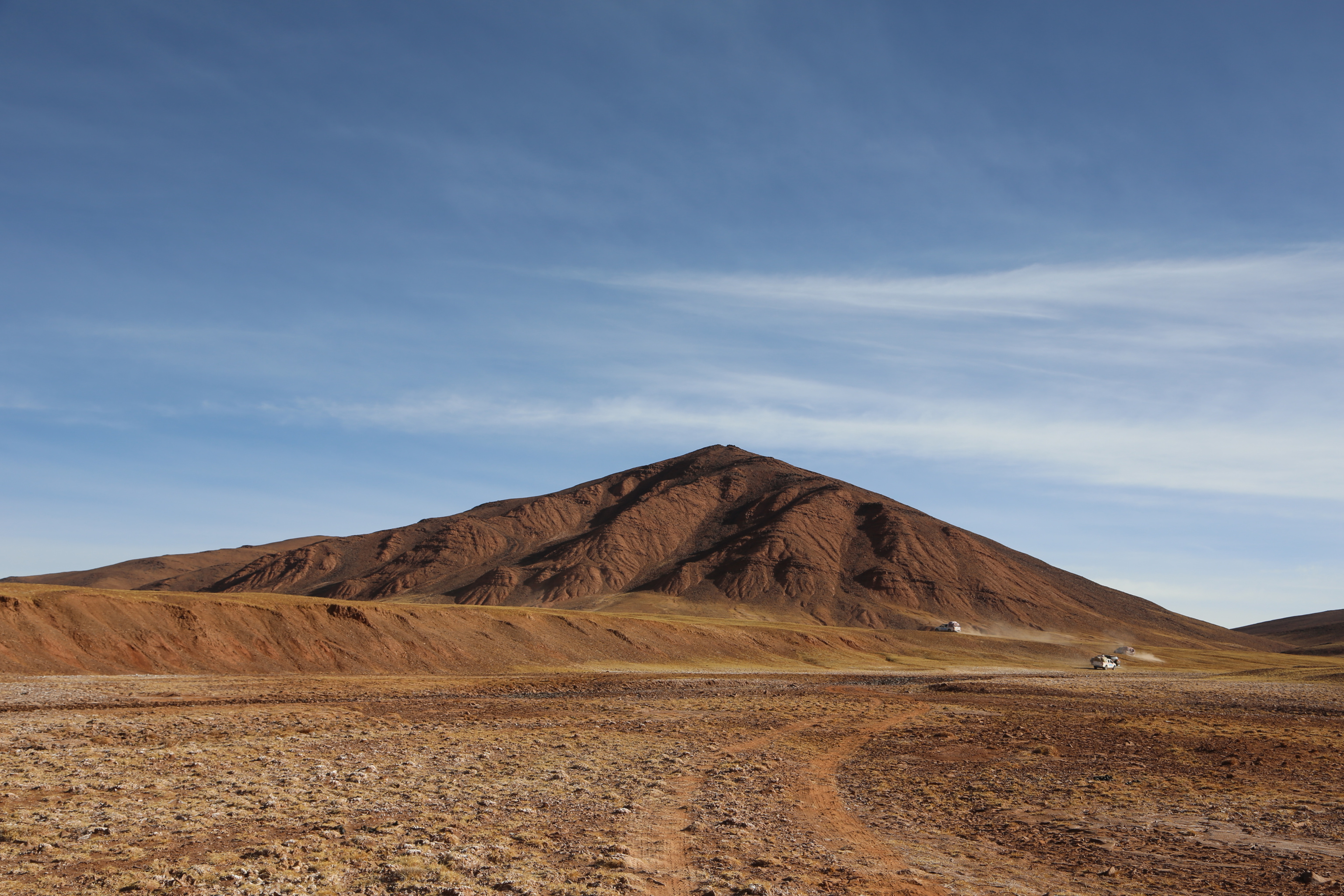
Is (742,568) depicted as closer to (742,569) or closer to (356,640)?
(742,569)

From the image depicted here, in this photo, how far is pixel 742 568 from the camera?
15625cm

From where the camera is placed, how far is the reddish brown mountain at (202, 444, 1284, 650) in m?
148

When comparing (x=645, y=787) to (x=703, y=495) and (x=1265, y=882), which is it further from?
(x=703, y=495)

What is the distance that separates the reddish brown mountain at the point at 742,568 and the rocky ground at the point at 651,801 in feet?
374

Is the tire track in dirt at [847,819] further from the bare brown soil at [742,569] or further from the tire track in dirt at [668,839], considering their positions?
the bare brown soil at [742,569]

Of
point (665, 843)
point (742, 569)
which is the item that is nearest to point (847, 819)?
point (665, 843)

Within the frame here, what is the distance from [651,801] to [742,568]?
14248cm

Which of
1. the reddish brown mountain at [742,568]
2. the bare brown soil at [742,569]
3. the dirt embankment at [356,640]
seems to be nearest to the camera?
the dirt embankment at [356,640]

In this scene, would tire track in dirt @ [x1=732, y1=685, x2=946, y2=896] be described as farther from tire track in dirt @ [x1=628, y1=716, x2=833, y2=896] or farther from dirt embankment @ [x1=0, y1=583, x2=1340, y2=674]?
dirt embankment @ [x1=0, y1=583, x2=1340, y2=674]

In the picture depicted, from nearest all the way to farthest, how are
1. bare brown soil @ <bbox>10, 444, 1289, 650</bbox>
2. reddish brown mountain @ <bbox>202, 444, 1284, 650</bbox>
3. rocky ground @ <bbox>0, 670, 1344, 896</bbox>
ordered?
rocky ground @ <bbox>0, 670, 1344, 896</bbox> < bare brown soil @ <bbox>10, 444, 1289, 650</bbox> < reddish brown mountain @ <bbox>202, 444, 1284, 650</bbox>

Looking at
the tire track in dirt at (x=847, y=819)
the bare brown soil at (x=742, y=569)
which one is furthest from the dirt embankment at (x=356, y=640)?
the bare brown soil at (x=742, y=569)

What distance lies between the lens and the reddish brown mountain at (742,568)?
5837 inches

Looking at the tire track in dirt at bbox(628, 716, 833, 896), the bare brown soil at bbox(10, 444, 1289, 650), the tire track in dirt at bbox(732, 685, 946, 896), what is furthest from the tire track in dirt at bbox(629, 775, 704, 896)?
the bare brown soil at bbox(10, 444, 1289, 650)

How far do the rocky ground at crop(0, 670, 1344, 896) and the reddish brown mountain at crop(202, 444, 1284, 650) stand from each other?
114125 millimetres
